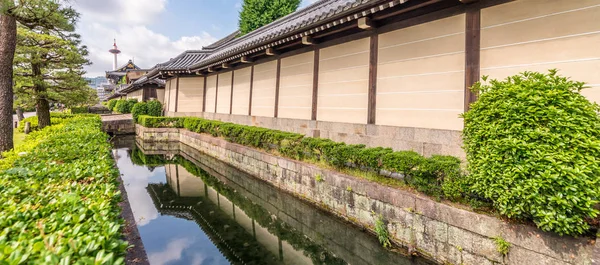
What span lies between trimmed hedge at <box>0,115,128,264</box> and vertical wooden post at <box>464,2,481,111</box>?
5.57 metres

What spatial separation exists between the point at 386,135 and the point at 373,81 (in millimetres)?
1389

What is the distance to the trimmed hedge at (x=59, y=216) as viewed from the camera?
1536 millimetres

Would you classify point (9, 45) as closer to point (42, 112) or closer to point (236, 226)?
point (236, 226)

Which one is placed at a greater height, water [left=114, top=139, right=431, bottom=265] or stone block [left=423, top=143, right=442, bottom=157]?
stone block [left=423, top=143, right=442, bottom=157]

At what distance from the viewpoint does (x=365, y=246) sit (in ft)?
15.8

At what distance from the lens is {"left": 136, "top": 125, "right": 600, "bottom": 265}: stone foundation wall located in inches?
124

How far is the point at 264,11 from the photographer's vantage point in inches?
1024

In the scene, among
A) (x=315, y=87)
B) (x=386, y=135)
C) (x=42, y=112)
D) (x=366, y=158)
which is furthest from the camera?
(x=42, y=112)

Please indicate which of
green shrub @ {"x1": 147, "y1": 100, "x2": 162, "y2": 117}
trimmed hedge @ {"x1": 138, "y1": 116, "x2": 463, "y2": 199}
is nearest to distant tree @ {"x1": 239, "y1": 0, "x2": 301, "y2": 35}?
green shrub @ {"x1": 147, "y1": 100, "x2": 162, "y2": 117}

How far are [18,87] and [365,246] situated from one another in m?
15.7

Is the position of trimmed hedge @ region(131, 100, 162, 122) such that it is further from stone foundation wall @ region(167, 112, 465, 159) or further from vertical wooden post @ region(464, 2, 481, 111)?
vertical wooden post @ region(464, 2, 481, 111)

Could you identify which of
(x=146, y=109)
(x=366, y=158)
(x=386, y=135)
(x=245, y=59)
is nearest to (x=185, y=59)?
(x=146, y=109)

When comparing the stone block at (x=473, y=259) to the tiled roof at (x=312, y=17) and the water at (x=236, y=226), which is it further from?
the tiled roof at (x=312, y=17)

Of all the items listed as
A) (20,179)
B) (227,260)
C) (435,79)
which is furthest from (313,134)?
(20,179)
